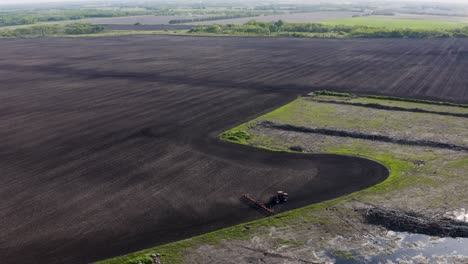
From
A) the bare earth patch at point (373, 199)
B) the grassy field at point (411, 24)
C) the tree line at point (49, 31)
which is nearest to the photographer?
the bare earth patch at point (373, 199)

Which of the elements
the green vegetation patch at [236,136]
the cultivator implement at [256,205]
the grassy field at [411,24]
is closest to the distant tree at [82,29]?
the grassy field at [411,24]

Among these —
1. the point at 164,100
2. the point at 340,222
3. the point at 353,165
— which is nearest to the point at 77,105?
the point at 164,100

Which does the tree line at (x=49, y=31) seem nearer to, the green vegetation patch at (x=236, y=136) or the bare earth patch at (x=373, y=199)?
the bare earth patch at (x=373, y=199)

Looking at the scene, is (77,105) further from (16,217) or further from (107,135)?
(16,217)

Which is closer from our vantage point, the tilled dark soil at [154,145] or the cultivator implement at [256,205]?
the tilled dark soil at [154,145]

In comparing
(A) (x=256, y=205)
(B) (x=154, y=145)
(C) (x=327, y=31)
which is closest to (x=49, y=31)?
(C) (x=327, y=31)

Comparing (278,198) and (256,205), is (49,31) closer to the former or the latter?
(256,205)

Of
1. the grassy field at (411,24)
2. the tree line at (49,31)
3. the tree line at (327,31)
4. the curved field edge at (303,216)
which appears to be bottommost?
the curved field edge at (303,216)
